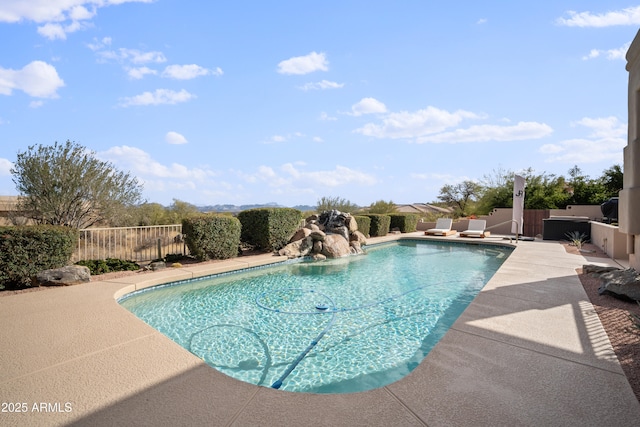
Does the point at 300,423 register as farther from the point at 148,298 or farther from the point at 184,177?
the point at 184,177

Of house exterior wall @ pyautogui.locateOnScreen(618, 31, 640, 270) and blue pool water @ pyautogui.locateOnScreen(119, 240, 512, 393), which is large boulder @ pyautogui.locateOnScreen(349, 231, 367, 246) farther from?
house exterior wall @ pyautogui.locateOnScreen(618, 31, 640, 270)

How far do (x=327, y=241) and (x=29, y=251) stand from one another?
7.34 meters

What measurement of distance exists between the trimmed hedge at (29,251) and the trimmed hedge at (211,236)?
2624mm

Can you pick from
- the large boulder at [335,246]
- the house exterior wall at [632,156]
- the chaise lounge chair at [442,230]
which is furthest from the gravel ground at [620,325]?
the chaise lounge chair at [442,230]

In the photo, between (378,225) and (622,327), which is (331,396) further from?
(378,225)

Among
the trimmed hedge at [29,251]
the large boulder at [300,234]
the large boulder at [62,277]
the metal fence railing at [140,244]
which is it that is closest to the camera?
the trimmed hedge at [29,251]

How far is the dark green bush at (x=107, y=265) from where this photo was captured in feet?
23.4

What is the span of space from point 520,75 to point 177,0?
9.60 metres

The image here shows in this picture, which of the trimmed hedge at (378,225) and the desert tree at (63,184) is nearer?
the desert tree at (63,184)

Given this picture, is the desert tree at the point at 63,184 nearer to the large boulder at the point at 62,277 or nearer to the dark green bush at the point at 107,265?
the dark green bush at the point at 107,265

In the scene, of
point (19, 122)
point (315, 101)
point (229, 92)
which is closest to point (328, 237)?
point (315, 101)

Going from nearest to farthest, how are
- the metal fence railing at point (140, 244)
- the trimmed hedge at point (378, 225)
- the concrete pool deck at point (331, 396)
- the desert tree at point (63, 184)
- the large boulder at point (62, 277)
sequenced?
1. the concrete pool deck at point (331, 396)
2. the large boulder at point (62, 277)
3. the metal fence railing at point (140, 244)
4. the desert tree at point (63, 184)
5. the trimmed hedge at point (378, 225)

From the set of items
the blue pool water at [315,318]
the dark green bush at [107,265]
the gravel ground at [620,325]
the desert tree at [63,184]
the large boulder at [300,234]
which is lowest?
the blue pool water at [315,318]

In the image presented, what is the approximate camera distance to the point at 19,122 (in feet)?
30.0
